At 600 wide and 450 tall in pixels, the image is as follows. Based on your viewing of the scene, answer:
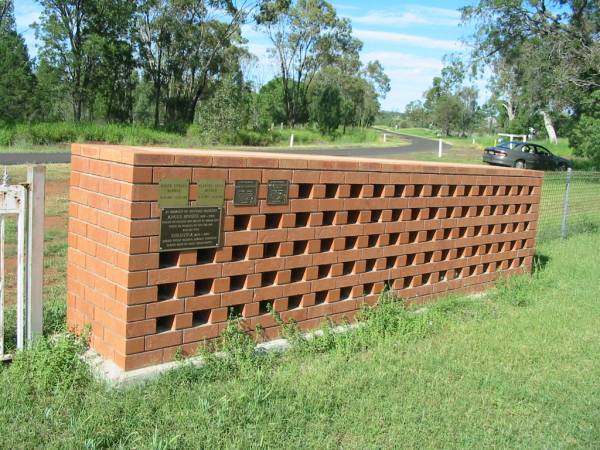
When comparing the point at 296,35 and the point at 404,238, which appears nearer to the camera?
the point at 404,238

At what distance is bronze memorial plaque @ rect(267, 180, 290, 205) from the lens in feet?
15.2

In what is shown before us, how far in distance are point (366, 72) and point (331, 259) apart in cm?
8506

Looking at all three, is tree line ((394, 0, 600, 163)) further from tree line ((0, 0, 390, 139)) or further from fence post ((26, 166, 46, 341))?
fence post ((26, 166, 46, 341))

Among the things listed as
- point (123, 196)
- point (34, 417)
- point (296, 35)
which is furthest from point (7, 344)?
point (296, 35)

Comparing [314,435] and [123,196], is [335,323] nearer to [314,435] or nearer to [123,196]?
[314,435]

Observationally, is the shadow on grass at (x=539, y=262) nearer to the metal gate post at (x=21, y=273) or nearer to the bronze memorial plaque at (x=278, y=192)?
→ the bronze memorial plaque at (x=278, y=192)

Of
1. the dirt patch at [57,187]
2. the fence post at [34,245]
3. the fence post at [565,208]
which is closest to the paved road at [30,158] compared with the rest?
the dirt patch at [57,187]

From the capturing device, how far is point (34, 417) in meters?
3.38

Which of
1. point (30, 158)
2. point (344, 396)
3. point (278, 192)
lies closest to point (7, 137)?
point (30, 158)

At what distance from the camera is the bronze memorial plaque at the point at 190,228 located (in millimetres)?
4023

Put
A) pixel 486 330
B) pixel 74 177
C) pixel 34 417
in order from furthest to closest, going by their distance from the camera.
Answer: pixel 486 330
pixel 74 177
pixel 34 417

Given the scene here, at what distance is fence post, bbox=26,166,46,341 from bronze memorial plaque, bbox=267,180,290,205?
1532mm

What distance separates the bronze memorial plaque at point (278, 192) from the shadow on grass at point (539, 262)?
4717 millimetres

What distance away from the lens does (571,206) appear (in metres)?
14.1
